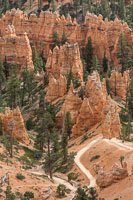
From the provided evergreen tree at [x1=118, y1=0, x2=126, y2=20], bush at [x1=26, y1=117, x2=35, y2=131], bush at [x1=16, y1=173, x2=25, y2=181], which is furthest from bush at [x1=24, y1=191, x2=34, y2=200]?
evergreen tree at [x1=118, y1=0, x2=126, y2=20]

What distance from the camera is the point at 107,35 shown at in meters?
109

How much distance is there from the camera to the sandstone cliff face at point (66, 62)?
9575 centimetres

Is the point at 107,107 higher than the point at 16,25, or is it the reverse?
the point at 16,25

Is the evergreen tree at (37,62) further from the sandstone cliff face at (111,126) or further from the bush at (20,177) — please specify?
the bush at (20,177)

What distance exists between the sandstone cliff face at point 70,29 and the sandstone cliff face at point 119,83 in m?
16.3

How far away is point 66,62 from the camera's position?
96875 mm

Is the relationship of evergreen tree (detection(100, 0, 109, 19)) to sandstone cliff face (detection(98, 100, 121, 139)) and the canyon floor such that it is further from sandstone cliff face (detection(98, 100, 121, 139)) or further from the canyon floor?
the canyon floor

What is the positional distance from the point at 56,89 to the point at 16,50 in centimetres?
2029

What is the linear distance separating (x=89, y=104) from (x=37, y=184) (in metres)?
31.0

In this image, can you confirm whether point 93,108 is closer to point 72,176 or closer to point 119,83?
point 119,83

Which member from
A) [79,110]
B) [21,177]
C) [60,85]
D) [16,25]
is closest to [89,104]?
[79,110]

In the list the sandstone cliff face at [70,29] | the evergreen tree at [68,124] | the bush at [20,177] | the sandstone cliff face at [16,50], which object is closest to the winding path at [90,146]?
the bush at [20,177]

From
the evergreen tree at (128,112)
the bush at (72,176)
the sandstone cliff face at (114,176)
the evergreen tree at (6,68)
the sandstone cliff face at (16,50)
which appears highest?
the sandstone cliff face at (16,50)

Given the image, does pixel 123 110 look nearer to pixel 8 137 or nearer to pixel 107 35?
pixel 8 137
